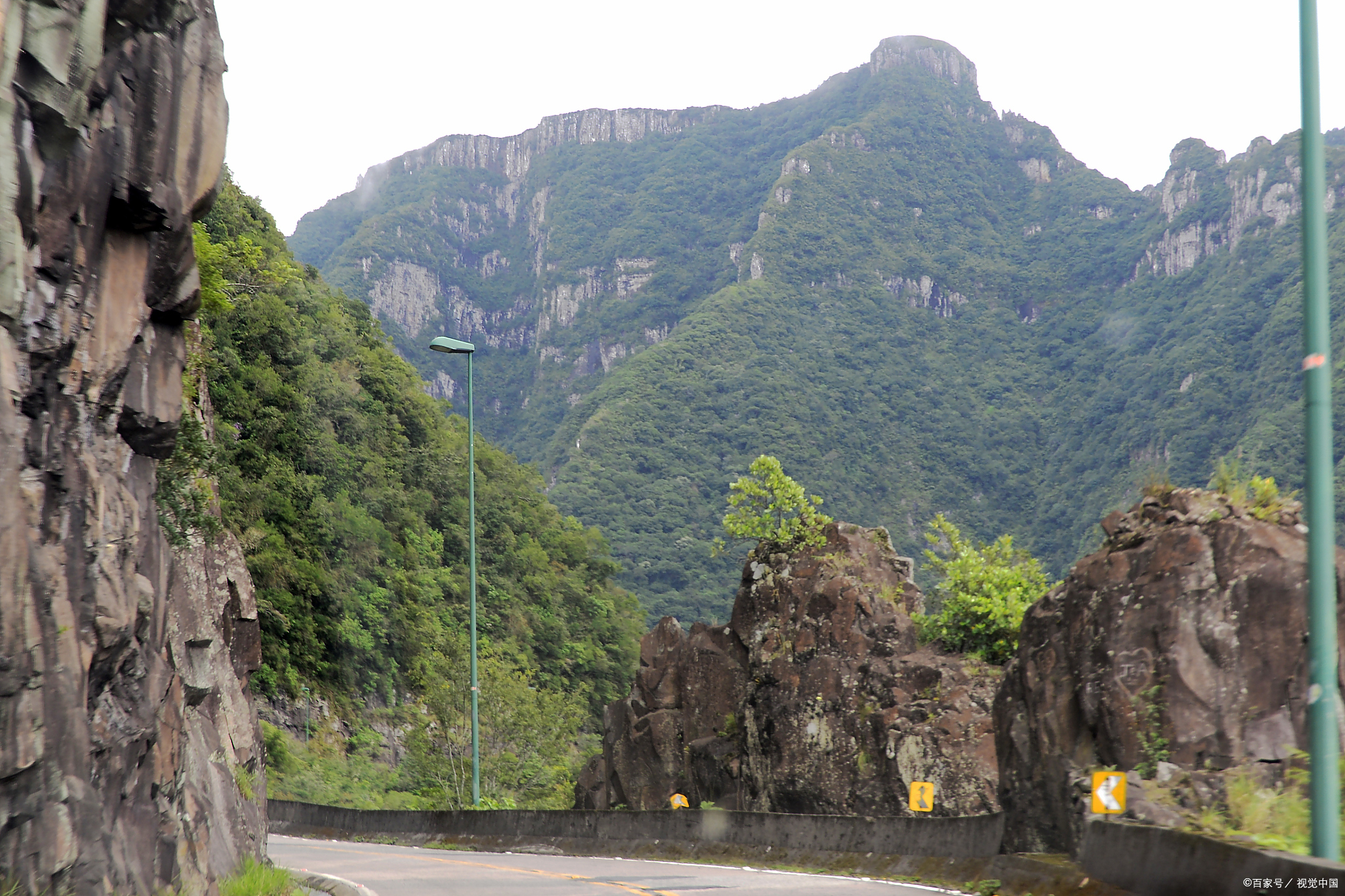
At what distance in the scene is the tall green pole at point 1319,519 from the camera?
6461 millimetres

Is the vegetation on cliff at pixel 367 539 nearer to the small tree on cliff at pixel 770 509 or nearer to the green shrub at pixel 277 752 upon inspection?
the green shrub at pixel 277 752

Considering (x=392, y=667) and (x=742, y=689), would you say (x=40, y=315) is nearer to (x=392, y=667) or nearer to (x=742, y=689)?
(x=742, y=689)

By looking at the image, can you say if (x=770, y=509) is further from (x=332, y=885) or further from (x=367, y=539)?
(x=332, y=885)

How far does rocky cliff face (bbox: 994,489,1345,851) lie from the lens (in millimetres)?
16812

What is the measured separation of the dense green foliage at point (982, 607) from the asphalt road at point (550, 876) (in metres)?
14.2

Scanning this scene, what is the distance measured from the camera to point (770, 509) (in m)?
40.6

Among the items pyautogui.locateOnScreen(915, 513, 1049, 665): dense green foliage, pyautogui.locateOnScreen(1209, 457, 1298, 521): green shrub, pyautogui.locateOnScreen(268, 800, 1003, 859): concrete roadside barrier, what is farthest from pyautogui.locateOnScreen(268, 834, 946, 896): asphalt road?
pyautogui.locateOnScreen(915, 513, 1049, 665): dense green foliage

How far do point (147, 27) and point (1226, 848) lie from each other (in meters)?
12.0

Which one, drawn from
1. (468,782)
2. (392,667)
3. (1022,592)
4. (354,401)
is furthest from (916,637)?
(354,401)

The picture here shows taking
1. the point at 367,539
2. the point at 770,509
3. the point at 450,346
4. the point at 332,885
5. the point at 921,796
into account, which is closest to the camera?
the point at 332,885

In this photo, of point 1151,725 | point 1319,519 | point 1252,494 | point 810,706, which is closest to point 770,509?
point 810,706

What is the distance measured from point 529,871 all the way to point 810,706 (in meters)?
14.1

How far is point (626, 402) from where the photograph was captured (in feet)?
547

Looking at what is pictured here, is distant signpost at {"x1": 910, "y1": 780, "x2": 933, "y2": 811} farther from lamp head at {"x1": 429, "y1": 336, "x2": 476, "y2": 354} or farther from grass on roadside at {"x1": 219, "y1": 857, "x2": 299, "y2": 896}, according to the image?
lamp head at {"x1": 429, "y1": 336, "x2": 476, "y2": 354}
